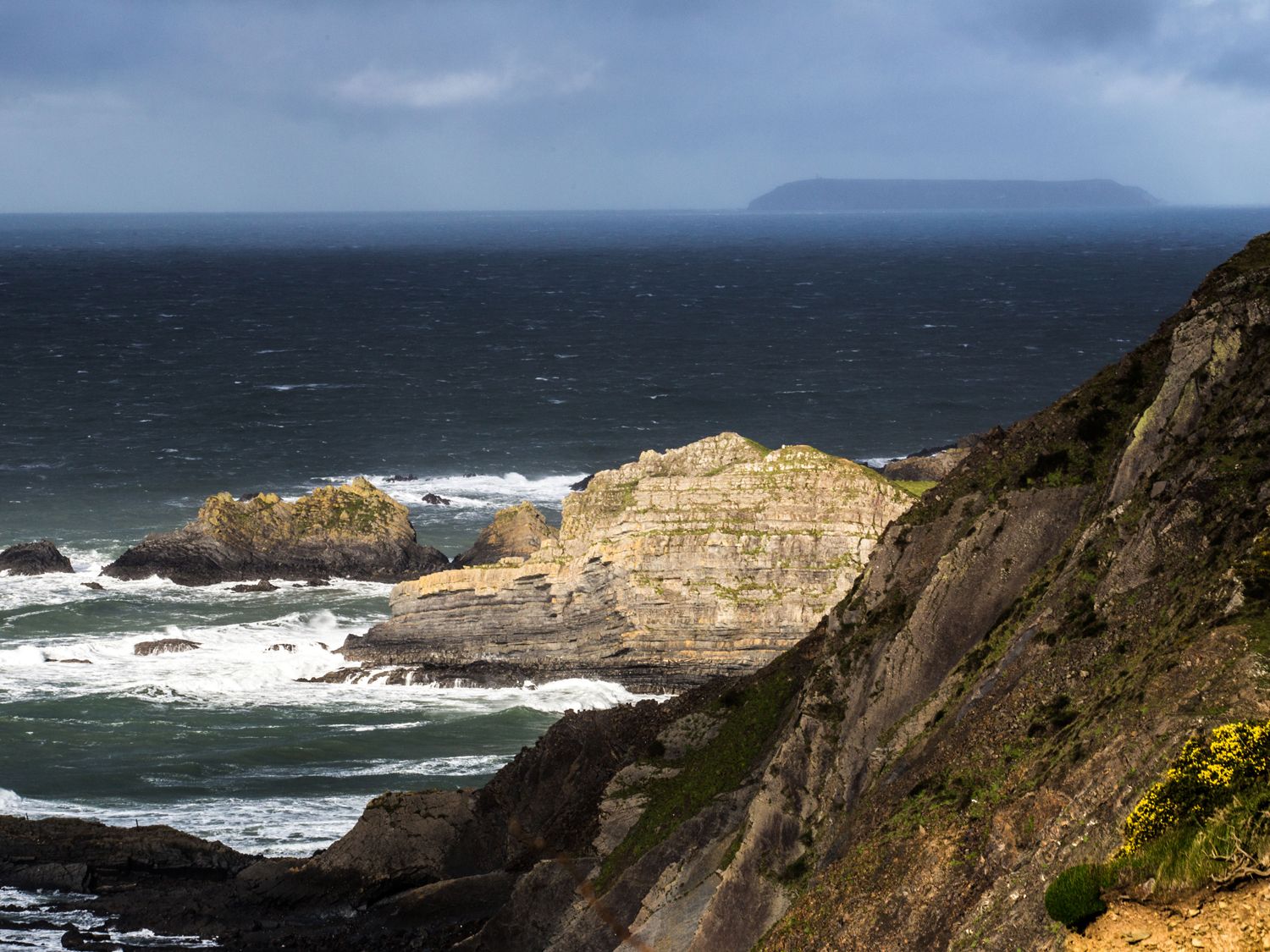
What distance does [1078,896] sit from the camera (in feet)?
51.9

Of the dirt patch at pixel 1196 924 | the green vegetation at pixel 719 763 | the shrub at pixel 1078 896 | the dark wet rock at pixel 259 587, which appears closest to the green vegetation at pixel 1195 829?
the shrub at pixel 1078 896

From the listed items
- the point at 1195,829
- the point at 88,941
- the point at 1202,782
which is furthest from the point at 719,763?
the point at 1195,829

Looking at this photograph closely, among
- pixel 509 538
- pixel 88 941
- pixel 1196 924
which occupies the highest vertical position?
pixel 1196 924

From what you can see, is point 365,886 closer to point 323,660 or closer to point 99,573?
point 323,660

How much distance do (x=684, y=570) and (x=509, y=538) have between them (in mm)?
20708

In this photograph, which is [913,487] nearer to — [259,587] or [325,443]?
[259,587]

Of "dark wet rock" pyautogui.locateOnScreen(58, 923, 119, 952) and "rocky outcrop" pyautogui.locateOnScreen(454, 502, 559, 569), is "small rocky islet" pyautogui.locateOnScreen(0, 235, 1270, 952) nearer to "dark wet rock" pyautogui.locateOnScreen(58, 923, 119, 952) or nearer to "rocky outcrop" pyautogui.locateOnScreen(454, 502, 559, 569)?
"dark wet rock" pyautogui.locateOnScreen(58, 923, 119, 952)

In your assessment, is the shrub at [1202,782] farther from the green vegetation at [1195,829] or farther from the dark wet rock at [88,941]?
the dark wet rock at [88,941]

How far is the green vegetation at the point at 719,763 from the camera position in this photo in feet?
98.3

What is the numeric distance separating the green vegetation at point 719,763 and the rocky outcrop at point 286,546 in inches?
1505

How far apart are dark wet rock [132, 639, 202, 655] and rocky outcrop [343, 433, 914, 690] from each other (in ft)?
40.1

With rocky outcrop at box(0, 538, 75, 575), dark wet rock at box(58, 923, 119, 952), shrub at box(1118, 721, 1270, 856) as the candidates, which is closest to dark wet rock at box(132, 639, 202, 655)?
rocky outcrop at box(0, 538, 75, 575)

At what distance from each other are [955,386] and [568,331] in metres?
57.0

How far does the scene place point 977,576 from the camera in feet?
87.7
